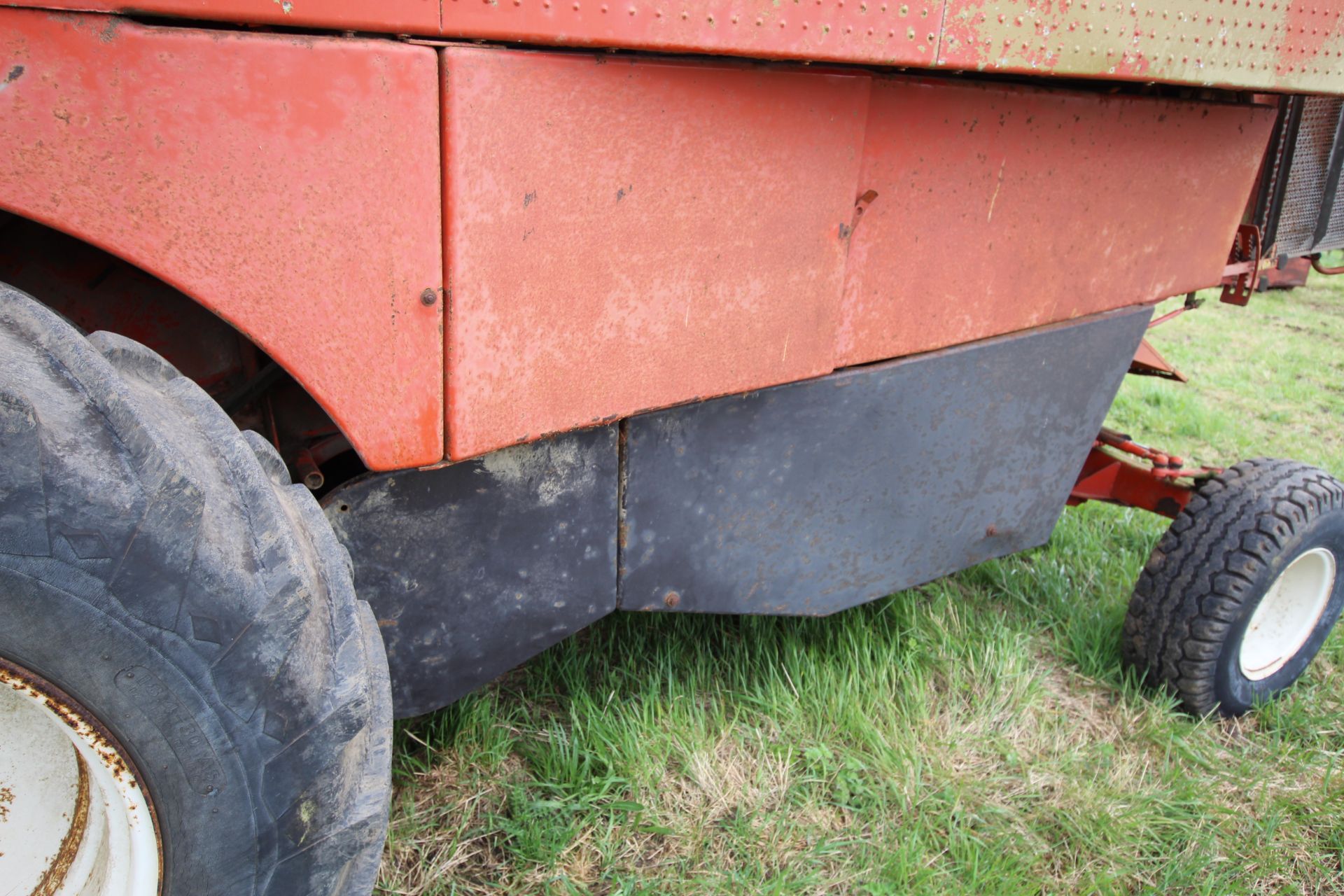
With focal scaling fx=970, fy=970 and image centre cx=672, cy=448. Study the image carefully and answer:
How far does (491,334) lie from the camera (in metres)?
1.30

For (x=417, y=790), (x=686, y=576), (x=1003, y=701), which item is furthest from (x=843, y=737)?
(x=417, y=790)

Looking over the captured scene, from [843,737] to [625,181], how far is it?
1.52 metres

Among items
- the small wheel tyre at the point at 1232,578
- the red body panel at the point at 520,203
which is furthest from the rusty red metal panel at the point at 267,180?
the small wheel tyre at the point at 1232,578

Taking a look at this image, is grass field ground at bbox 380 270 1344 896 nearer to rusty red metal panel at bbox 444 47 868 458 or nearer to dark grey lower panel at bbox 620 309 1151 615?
dark grey lower panel at bbox 620 309 1151 615

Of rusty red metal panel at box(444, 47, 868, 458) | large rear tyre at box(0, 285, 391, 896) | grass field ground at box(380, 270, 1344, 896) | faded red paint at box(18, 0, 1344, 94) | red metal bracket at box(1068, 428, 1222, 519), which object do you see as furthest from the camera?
red metal bracket at box(1068, 428, 1222, 519)

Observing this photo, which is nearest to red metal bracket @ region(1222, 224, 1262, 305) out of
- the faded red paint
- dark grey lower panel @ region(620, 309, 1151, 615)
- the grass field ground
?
dark grey lower panel @ region(620, 309, 1151, 615)

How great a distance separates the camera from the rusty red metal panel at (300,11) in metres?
0.96

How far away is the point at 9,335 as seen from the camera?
0.96 metres

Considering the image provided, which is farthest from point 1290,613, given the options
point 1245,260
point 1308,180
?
point 1308,180

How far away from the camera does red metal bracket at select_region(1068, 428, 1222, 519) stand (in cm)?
281

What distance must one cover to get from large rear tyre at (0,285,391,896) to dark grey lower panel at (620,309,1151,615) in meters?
0.69

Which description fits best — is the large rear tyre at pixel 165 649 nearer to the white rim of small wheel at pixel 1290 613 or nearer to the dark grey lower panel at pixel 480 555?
the dark grey lower panel at pixel 480 555

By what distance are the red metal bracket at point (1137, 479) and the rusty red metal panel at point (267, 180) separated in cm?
222

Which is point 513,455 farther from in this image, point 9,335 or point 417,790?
point 417,790
